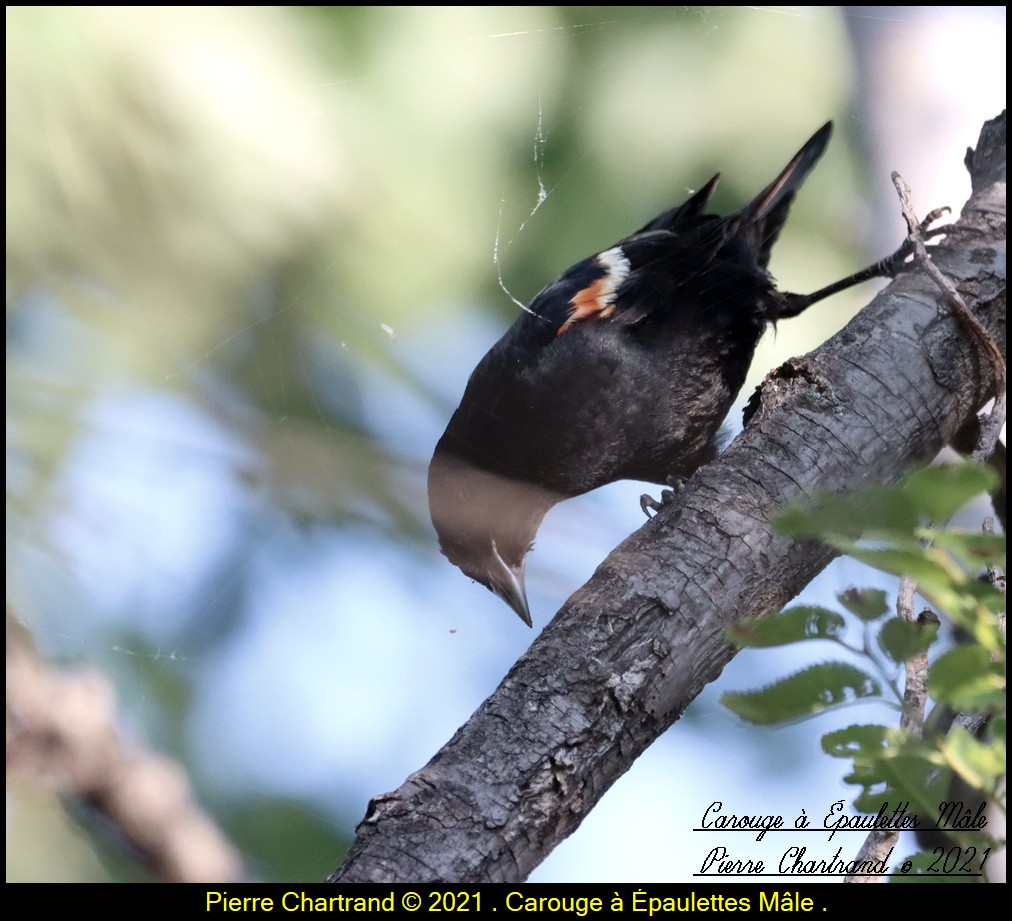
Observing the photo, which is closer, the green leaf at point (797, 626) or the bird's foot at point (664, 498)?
the green leaf at point (797, 626)

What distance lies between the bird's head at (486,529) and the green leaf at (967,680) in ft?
1.79

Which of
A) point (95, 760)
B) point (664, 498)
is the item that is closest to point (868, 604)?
point (664, 498)

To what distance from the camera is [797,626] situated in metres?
0.50

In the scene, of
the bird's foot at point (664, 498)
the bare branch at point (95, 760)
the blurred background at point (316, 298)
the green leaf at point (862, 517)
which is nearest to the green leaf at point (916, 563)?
the green leaf at point (862, 517)

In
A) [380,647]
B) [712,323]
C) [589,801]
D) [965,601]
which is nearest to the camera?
[965,601]

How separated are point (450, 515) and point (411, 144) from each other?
42 centimetres

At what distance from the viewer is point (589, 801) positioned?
723 mm

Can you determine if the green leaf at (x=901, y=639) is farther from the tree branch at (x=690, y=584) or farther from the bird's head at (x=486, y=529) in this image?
the bird's head at (x=486, y=529)

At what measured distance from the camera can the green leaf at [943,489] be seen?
15.9 inches

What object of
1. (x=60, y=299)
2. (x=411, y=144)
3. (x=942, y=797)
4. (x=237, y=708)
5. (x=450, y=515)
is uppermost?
(x=411, y=144)

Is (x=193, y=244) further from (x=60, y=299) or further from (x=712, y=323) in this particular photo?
(x=712, y=323)

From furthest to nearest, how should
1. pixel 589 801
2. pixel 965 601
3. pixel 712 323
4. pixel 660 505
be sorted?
pixel 712 323 → pixel 660 505 → pixel 589 801 → pixel 965 601

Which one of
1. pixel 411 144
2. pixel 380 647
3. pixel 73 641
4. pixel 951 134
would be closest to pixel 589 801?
pixel 380 647

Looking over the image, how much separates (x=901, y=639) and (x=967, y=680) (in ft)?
0.23
